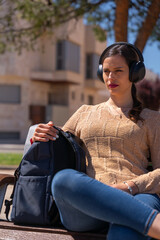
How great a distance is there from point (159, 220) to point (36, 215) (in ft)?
2.63

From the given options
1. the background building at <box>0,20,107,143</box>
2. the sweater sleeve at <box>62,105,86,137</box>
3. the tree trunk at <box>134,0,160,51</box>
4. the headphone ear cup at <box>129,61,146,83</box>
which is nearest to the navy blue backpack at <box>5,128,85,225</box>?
the sweater sleeve at <box>62,105,86,137</box>

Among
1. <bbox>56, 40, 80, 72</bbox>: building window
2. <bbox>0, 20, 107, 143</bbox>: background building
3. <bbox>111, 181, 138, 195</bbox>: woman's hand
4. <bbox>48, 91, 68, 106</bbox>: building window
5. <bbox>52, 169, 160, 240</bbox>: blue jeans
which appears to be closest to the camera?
<bbox>52, 169, 160, 240</bbox>: blue jeans

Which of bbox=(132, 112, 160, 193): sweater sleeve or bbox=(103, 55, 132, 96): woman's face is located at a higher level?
bbox=(103, 55, 132, 96): woman's face

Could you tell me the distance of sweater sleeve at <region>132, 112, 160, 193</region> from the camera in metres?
2.53

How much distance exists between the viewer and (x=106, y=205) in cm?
212

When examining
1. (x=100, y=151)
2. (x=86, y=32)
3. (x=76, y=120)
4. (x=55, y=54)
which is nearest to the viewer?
(x=100, y=151)

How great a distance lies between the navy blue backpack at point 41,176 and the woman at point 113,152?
0.09 metres

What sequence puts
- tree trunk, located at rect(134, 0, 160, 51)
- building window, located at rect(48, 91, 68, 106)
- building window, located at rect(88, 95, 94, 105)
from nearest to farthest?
tree trunk, located at rect(134, 0, 160, 51) < building window, located at rect(48, 91, 68, 106) < building window, located at rect(88, 95, 94, 105)

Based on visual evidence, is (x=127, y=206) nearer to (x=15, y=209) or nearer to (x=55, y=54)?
(x=15, y=209)

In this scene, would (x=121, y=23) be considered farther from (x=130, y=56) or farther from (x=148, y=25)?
(x=130, y=56)

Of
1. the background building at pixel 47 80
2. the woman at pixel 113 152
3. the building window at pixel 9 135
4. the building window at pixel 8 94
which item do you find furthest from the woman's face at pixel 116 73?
the building window at pixel 8 94

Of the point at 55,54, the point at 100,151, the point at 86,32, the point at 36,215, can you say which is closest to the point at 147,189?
the point at 100,151

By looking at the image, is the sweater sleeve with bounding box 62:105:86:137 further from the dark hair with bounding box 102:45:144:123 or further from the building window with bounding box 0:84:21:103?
the building window with bounding box 0:84:21:103

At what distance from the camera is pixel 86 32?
3056 centimetres
